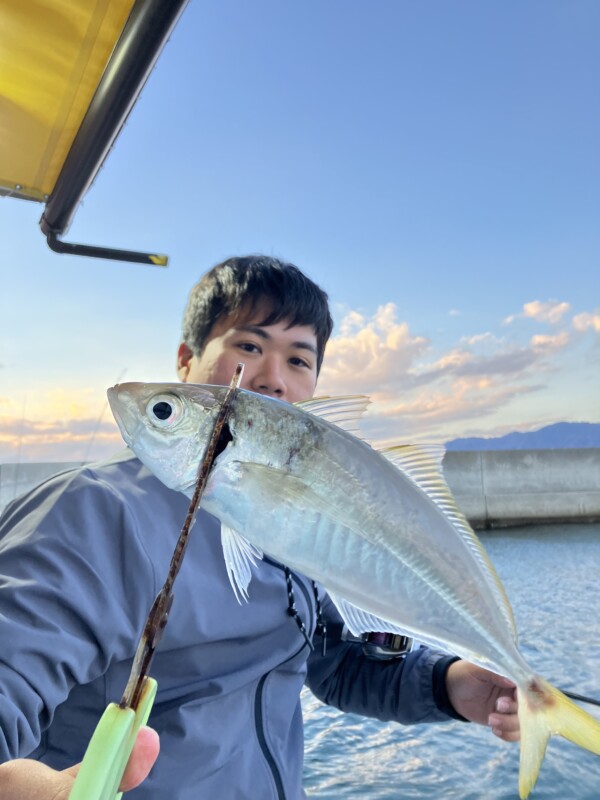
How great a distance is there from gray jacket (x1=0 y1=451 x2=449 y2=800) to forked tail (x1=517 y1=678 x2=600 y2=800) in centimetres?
47

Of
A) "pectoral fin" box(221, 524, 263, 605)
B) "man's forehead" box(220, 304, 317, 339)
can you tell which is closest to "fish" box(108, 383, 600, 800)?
"pectoral fin" box(221, 524, 263, 605)

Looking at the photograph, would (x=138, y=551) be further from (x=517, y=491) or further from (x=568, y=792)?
(x=517, y=491)

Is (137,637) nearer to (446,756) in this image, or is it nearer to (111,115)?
(111,115)

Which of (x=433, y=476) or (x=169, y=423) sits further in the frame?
(x=433, y=476)

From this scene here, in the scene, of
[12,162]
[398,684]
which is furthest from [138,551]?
[12,162]

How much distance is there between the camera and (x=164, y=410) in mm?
668

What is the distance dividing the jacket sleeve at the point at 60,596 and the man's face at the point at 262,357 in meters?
0.42

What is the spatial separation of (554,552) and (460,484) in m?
3.74

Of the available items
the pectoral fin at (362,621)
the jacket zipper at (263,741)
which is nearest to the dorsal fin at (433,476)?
the pectoral fin at (362,621)

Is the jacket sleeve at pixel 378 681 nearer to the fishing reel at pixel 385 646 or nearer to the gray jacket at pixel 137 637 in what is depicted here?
the fishing reel at pixel 385 646

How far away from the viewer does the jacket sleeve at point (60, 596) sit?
2.30ft

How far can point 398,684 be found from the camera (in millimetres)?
1547

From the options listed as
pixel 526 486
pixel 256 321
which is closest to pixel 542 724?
pixel 256 321

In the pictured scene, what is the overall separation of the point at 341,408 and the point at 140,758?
44cm
